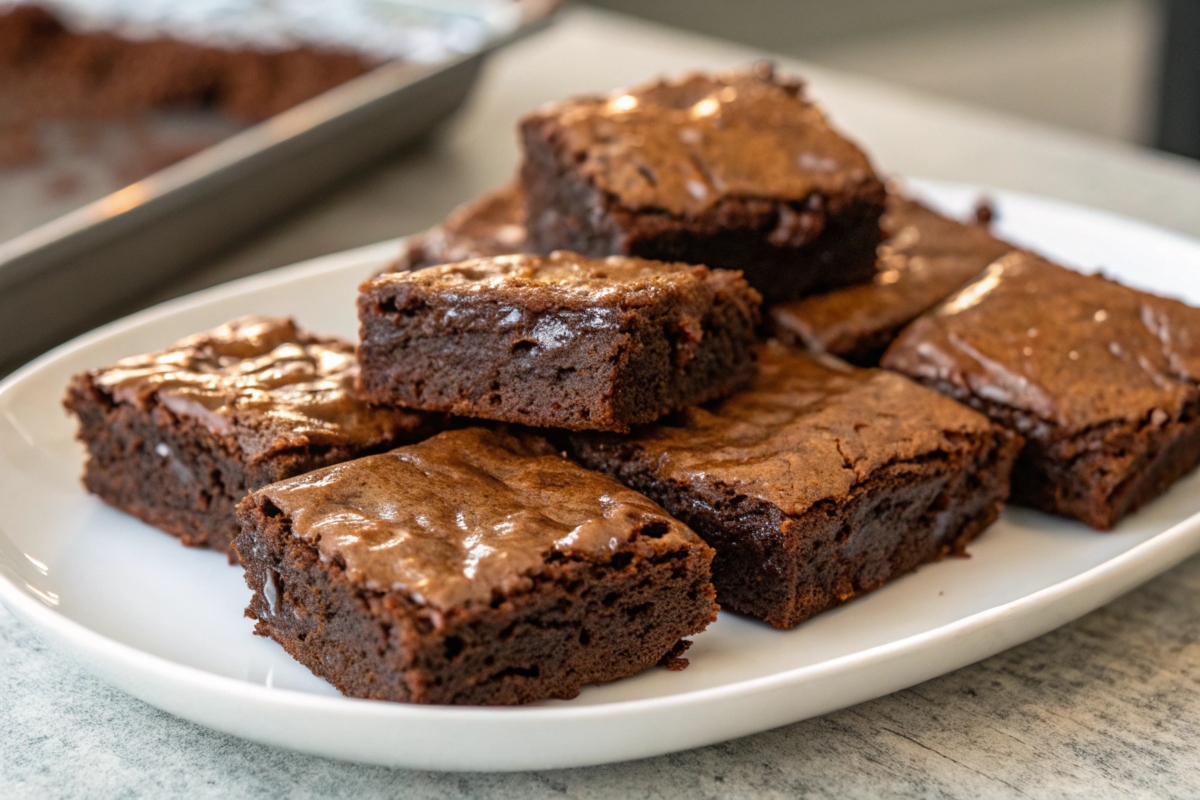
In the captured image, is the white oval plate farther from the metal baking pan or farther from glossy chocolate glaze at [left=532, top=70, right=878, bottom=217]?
glossy chocolate glaze at [left=532, top=70, right=878, bottom=217]

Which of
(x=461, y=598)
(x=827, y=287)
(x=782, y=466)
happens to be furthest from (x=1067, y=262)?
(x=461, y=598)

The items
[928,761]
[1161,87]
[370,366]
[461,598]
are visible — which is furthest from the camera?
Result: [1161,87]

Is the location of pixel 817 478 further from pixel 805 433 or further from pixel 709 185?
pixel 709 185

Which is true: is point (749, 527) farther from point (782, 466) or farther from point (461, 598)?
point (461, 598)

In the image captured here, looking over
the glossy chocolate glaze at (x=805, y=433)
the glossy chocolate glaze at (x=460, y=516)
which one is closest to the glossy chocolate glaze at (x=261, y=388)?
the glossy chocolate glaze at (x=460, y=516)

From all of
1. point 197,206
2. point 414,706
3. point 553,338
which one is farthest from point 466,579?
point 197,206

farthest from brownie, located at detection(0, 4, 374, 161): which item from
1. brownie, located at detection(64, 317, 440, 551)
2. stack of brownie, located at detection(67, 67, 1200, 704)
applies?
brownie, located at detection(64, 317, 440, 551)
